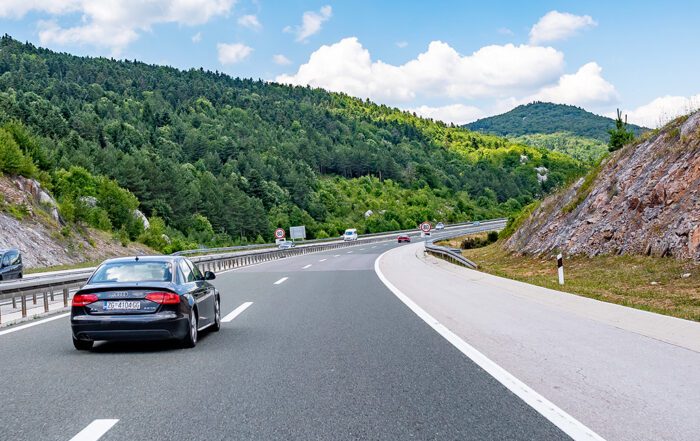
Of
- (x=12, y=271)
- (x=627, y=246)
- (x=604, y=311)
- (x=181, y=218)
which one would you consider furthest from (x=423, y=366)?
(x=181, y=218)

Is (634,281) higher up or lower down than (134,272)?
lower down

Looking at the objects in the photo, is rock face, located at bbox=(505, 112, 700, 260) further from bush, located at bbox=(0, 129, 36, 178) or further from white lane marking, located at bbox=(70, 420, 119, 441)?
bush, located at bbox=(0, 129, 36, 178)

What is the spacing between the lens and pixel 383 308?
13.4 meters

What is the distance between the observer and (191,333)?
29.0 feet

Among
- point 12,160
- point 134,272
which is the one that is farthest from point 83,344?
point 12,160

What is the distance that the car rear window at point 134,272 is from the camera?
29.3 ft

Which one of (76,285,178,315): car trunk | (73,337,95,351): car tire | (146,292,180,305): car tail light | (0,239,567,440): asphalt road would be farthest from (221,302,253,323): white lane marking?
(76,285,178,315): car trunk

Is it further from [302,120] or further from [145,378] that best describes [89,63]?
[145,378]

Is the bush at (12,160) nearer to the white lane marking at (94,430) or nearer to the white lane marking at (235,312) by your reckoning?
the white lane marking at (235,312)

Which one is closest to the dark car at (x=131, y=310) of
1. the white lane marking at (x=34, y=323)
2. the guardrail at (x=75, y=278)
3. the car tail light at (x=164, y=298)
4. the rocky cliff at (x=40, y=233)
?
the car tail light at (x=164, y=298)

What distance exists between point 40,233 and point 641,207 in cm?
3233

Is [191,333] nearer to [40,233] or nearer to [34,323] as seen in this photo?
[34,323]

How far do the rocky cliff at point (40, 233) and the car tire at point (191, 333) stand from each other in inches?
1081

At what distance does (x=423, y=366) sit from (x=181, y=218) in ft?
273
